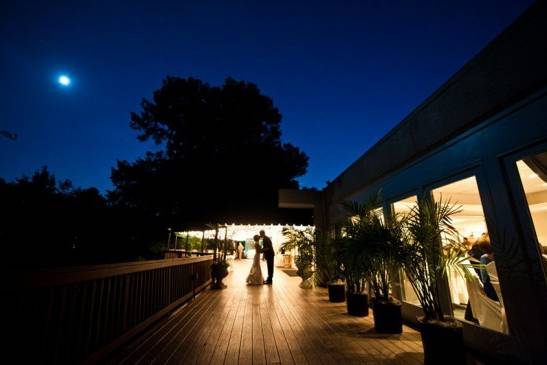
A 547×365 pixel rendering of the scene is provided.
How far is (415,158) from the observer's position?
136 inches

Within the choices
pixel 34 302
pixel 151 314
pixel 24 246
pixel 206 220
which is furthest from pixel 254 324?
pixel 24 246

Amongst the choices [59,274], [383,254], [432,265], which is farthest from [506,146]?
[59,274]

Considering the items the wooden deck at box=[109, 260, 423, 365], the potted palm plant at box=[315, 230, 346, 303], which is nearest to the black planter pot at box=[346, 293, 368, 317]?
the wooden deck at box=[109, 260, 423, 365]

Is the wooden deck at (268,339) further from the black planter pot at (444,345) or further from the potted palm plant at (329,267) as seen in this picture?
the potted palm plant at (329,267)

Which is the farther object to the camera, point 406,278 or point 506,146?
point 406,278

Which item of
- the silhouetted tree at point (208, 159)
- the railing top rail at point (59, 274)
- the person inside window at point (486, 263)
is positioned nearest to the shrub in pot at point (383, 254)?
the person inside window at point (486, 263)

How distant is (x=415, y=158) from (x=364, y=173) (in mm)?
1503

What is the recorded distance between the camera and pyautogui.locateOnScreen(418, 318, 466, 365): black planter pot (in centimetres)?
194

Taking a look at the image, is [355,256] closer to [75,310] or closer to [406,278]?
[406,278]

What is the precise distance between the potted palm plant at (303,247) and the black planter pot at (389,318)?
2363 mm

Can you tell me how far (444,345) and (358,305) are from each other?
185cm

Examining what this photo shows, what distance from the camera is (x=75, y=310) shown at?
1891mm

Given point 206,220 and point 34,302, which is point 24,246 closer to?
point 206,220

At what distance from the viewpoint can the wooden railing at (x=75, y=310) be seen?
1415 mm
